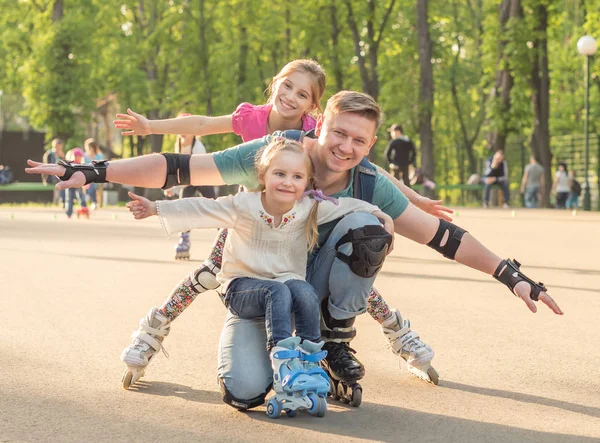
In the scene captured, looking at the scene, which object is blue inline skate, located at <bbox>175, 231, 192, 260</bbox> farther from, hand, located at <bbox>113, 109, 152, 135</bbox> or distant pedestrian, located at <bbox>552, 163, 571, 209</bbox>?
distant pedestrian, located at <bbox>552, 163, 571, 209</bbox>

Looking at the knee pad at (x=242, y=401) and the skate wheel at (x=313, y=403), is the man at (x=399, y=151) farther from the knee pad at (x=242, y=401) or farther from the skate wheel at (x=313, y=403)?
the skate wheel at (x=313, y=403)

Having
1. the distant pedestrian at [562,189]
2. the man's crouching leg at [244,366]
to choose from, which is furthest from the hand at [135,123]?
the distant pedestrian at [562,189]

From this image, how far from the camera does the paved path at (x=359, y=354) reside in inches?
174

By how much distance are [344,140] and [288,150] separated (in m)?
0.28

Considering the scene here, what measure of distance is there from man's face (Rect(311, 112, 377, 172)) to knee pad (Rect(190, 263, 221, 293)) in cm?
72

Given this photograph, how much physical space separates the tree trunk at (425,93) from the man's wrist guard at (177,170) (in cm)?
2804

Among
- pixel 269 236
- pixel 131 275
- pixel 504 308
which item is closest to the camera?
pixel 269 236

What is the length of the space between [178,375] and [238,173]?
1111 millimetres

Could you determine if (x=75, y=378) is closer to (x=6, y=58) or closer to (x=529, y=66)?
(x=529, y=66)

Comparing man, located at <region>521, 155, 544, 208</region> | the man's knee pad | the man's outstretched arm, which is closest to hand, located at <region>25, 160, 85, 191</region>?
the man's outstretched arm

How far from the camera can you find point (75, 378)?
5469 millimetres

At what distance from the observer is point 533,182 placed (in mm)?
32000

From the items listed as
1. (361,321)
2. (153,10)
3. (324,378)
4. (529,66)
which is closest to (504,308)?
(361,321)

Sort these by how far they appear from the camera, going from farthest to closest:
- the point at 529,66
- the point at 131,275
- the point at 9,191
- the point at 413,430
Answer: the point at 9,191
the point at 529,66
the point at 131,275
the point at 413,430
